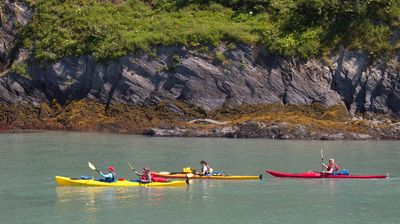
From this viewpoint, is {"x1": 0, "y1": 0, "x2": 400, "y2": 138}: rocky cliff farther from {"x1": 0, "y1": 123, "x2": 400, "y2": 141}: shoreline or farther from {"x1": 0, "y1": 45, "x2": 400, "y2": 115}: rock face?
Answer: {"x1": 0, "y1": 123, "x2": 400, "y2": 141}: shoreline

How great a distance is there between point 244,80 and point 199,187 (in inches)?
951

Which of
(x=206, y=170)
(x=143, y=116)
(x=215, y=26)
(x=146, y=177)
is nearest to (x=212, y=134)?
(x=143, y=116)

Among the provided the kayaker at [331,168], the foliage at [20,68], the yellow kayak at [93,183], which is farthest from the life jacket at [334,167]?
the foliage at [20,68]

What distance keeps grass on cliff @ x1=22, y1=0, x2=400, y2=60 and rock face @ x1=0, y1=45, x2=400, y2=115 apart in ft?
3.39

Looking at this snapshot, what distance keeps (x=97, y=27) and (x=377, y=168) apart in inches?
1200

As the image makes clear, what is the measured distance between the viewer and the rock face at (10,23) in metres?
66.9

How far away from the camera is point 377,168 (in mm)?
40844

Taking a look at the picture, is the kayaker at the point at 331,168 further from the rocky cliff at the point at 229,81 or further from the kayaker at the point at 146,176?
the rocky cliff at the point at 229,81

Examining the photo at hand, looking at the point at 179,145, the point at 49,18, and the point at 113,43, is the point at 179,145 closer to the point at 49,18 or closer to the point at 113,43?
the point at 113,43

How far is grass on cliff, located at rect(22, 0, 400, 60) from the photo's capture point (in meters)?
61.2

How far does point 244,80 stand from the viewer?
196ft

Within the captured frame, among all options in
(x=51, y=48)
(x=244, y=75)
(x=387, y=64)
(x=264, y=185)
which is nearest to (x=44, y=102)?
(x=51, y=48)

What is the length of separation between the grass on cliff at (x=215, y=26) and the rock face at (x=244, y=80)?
1.03m

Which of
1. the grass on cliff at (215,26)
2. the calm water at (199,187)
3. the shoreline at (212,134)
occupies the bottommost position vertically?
the calm water at (199,187)
